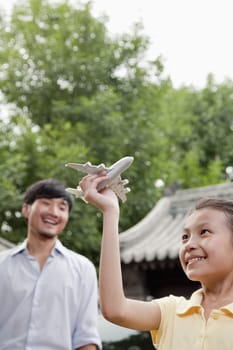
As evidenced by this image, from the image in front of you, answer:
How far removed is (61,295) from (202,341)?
58.3 inches

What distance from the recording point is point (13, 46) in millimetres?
11664

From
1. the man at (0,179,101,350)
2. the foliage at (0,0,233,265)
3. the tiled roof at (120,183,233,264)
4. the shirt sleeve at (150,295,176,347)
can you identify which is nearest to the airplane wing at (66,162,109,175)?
the shirt sleeve at (150,295,176,347)

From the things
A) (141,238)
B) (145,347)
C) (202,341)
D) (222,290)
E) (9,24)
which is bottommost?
(202,341)

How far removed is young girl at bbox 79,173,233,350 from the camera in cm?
137

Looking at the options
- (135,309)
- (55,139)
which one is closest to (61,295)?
(135,309)

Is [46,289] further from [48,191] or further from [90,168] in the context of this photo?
[90,168]

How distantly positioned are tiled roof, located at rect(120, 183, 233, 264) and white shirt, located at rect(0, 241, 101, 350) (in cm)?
215

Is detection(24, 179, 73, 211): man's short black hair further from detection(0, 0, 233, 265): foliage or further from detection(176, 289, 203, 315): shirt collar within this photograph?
detection(0, 0, 233, 265): foliage

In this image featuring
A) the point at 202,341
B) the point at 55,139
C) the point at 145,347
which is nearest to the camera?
the point at 202,341

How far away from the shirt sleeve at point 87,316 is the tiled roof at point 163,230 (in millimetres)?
2115

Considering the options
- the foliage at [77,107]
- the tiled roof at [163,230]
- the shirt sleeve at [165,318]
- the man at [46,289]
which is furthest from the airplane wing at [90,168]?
the foliage at [77,107]

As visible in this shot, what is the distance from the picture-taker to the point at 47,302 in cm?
273

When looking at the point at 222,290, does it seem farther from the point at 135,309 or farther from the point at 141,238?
the point at 141,238

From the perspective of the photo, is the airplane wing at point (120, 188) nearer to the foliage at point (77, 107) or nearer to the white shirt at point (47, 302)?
the white shirt at point (47, 302)
